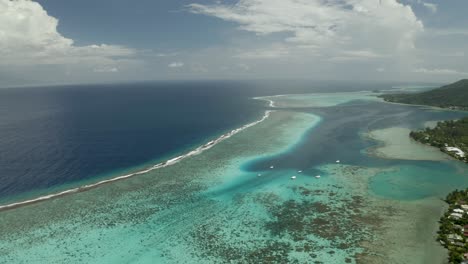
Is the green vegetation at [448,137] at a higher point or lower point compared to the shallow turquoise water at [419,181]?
higher

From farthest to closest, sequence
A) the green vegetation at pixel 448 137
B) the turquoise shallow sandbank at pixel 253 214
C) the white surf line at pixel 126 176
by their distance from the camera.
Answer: the green vegetation at pixel 448 137 → the white surf line at pixel 126 176 → the turquoise shallow sandbank at pixel 253 214

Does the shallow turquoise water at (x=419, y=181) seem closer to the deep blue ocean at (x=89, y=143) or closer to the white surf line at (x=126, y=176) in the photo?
the white surf line at (x=126, y=176)

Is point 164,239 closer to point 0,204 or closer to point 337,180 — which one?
point 0,204

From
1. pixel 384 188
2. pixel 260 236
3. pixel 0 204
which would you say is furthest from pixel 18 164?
pixel 384 188

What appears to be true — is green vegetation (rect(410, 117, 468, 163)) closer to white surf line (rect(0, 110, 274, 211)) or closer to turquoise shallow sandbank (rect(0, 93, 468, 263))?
turquoise shallow sandbank (rect(0, 93, 468, 263))

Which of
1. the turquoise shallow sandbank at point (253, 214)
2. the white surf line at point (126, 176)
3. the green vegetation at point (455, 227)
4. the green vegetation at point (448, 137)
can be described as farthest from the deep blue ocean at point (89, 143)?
the green vegetation at point (448, 137)

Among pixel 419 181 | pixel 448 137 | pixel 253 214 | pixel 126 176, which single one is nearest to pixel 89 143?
pixel 126 176
